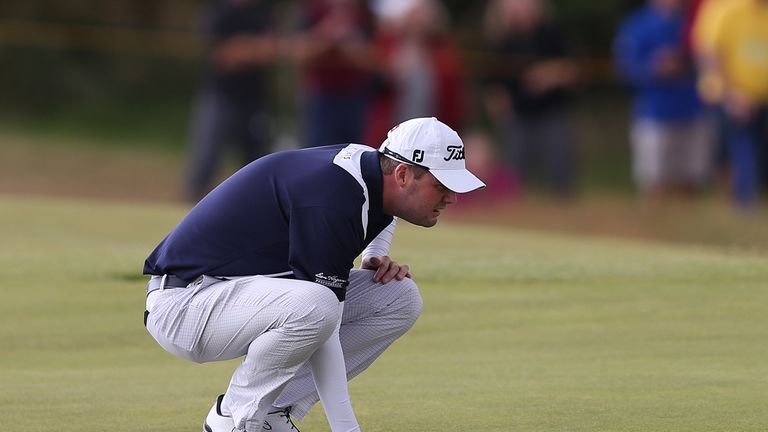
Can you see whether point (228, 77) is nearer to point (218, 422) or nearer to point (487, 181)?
point (487, 181)

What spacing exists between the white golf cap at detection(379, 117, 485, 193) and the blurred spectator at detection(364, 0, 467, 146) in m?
10.4

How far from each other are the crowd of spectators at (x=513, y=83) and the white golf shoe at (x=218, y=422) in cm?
1004

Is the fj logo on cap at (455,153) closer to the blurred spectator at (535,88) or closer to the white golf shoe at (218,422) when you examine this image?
the white golf shoe at (218,422)

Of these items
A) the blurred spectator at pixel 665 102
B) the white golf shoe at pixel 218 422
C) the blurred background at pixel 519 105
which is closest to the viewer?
the white golf shoe at pixel 218 422

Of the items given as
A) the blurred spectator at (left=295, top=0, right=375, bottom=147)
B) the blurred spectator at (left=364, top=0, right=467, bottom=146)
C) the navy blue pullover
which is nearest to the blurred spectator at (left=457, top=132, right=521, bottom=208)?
the blurred spectator at (left=364, top=0, right=467, bottom=146)

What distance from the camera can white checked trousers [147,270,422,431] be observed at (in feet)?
18.2

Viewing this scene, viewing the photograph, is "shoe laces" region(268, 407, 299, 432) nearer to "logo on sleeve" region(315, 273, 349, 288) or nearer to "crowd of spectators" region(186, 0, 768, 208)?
"logo on sleeve" region(315, 273, 349, 288)

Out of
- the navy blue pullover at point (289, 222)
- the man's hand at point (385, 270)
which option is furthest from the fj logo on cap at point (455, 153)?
the man's hand at point (385, 270)

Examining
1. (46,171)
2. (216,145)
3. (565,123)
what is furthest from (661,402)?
(46,171)

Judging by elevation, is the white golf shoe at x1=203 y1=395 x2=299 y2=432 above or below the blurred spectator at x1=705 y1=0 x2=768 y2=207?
above

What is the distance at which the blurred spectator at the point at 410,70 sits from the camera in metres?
16.0

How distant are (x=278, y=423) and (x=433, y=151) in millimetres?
1227

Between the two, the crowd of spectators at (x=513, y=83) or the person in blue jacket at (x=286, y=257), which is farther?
the crowd of spectators at (x=513, y=83)

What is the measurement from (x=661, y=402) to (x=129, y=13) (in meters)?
21.2
